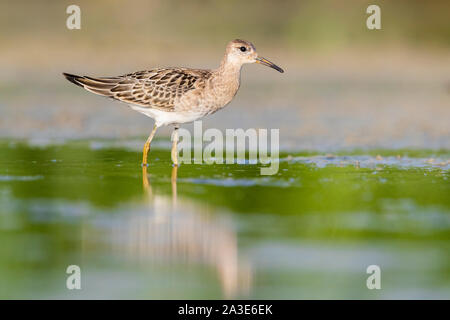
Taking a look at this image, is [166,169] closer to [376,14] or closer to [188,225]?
[188,225]

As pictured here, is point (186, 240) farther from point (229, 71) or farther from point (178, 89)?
point (229, 71)

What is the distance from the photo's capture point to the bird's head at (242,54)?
12.5 metres

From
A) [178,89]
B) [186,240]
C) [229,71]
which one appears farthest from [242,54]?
[186,240]

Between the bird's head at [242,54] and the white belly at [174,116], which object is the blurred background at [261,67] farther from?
the white belly at [174,116]

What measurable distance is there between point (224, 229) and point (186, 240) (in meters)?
0.53

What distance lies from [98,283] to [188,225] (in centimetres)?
188

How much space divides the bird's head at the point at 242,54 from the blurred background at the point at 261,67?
1.67 meters

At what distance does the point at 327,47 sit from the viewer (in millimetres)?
24516

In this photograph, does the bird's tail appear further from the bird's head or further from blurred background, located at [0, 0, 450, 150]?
the bird's head

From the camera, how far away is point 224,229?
303 inches

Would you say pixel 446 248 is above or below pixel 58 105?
below

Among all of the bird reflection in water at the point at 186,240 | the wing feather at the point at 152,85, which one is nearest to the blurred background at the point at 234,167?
the bird reflection in water at the point at 186,240

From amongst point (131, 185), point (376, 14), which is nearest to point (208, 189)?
point (131, 185)

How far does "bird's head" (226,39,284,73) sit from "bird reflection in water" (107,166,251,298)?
4.22 m
